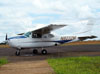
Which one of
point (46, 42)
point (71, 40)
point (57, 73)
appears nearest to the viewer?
point (57, 73)

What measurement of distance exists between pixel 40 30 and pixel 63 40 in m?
3.34

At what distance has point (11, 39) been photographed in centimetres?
1922

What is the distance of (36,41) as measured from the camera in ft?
→ 67.0

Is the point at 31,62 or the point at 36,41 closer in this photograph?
the point at 31,62

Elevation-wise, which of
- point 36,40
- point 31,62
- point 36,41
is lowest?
point 31,62

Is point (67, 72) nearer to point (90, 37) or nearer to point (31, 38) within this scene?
point (31, 38)

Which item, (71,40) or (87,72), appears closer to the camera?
(87,72)

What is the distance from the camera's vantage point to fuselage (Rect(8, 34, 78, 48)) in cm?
1938

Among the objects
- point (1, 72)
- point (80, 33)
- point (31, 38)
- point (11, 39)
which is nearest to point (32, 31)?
point (31, 38)

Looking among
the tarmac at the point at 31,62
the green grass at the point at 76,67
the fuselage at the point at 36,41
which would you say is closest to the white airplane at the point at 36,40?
the fuselage at the point at 36,41

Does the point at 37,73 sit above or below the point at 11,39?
below

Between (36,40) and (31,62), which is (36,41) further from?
(31,62)

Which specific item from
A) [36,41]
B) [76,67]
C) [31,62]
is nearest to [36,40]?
[36,41]

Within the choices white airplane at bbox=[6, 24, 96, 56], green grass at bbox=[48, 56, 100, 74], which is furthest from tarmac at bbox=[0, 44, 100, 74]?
white airplane at bbox=[6, 24, 96, 56]
